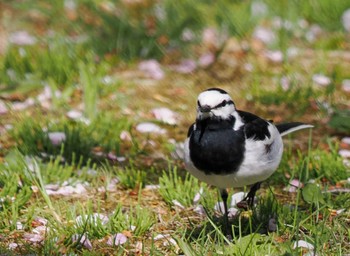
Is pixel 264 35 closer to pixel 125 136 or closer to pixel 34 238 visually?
pixel 125 136

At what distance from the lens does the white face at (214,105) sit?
12.9 feet

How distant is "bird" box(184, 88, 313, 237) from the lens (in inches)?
155

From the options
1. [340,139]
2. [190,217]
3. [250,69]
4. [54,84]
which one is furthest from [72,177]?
[250,69]

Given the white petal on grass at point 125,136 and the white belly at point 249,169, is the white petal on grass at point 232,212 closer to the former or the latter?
the white belly at point 249,169

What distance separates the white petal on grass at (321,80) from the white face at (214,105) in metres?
2.61

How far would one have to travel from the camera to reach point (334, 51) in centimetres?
722

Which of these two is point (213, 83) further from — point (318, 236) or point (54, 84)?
point (318, 236)

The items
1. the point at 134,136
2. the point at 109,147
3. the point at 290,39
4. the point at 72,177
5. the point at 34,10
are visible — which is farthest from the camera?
the point at 34,10

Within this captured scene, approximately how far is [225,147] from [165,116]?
214 cm

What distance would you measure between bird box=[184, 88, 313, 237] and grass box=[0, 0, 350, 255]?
252 mm

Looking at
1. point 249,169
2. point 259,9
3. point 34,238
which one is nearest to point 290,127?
point 249,169

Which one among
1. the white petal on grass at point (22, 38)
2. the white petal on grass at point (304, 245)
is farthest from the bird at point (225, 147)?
the white petal on grass at point (22, 38)

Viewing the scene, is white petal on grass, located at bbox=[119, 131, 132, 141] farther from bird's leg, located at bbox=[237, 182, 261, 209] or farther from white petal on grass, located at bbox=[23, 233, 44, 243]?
white petal on grass, located at bbox=[23, 233, 44, 243]

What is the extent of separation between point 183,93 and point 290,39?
1403 millimetres
